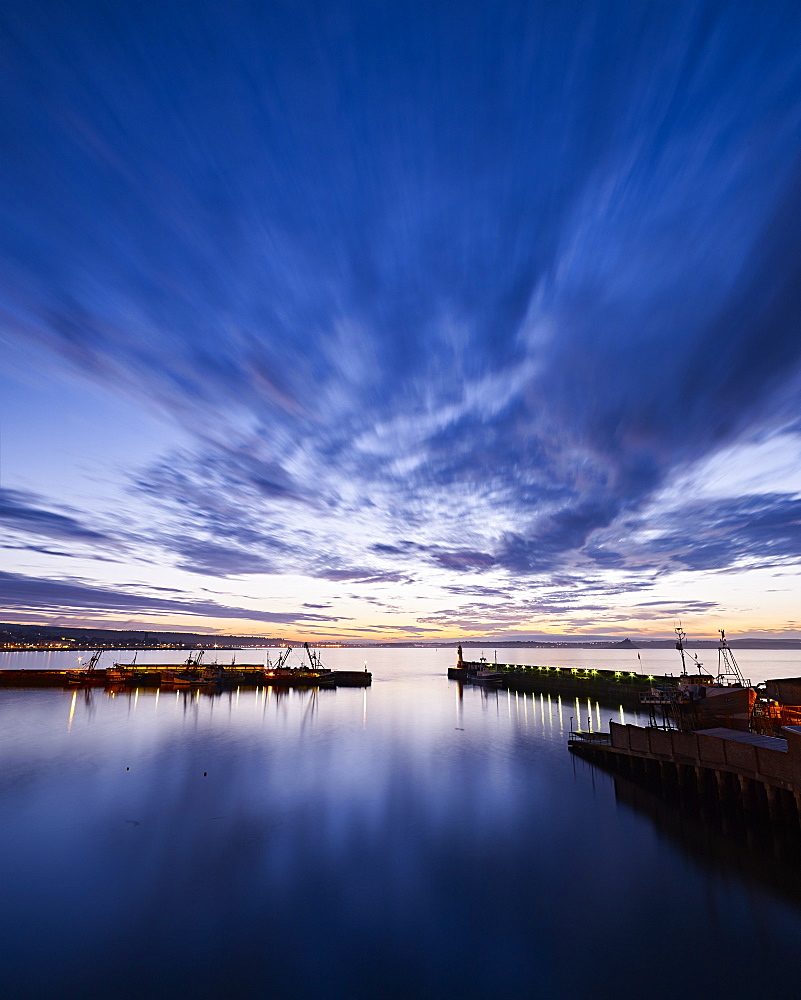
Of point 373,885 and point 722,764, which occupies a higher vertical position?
point 722,764

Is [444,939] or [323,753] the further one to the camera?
[323,753]

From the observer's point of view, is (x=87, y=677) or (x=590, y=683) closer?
(x=590, y=683)

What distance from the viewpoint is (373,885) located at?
27797mm

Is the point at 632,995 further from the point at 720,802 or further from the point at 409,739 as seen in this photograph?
the point at 409,739

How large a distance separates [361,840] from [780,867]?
25.5 meters

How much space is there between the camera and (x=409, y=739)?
72.6 metres

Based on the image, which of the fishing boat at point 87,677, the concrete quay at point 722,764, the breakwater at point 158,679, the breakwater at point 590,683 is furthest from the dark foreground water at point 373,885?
the fishing boat at point 87,677

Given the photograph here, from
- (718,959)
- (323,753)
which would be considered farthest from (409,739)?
(718,959)

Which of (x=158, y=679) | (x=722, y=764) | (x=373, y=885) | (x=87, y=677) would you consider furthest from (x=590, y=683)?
(x=87, y=677)

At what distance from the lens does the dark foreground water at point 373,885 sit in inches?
790

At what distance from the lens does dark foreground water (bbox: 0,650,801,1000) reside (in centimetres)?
2008

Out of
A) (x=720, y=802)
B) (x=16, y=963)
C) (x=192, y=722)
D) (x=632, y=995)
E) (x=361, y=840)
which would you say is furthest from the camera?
(x=192, y=722)

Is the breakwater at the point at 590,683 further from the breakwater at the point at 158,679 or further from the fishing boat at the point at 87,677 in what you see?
the fishing boat at the point at 87,677

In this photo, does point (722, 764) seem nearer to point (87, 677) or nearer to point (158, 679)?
point (158, 679)
